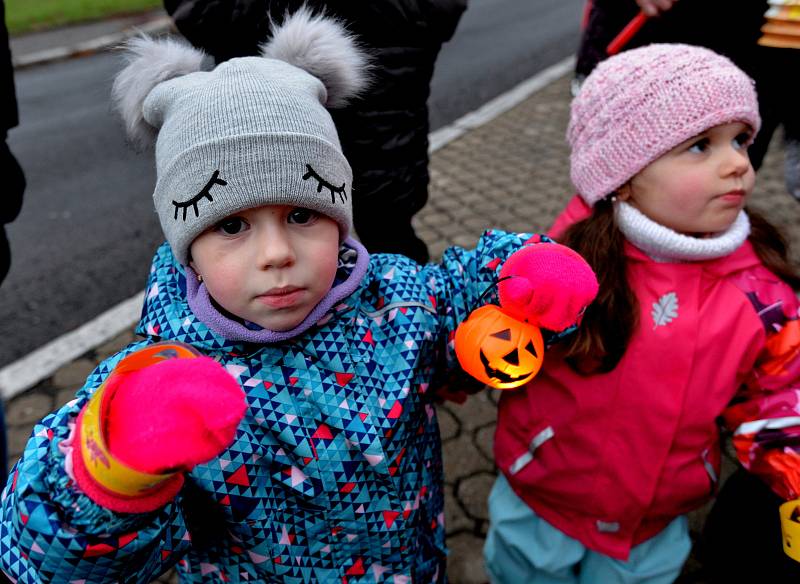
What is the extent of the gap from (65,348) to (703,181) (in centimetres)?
292

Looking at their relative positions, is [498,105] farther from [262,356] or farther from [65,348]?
[262,356]

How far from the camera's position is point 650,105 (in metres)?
1.52

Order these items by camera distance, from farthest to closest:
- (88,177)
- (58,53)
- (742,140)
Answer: (58,53) → (88,177) → (742,140)

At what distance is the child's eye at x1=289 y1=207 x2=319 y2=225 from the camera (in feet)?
4.03

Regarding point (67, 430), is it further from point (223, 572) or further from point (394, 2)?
point (394, 2)

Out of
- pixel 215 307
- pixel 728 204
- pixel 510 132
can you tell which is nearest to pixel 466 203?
pixel 510 132

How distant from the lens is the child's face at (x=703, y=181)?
1.50 m

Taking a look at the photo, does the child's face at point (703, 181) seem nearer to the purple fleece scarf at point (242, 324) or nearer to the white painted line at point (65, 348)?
the purple fleece scarf at point (242, 324)

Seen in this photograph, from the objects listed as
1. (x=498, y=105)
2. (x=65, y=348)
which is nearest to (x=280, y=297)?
(x=65, y=348)

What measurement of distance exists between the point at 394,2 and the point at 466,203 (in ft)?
9.22

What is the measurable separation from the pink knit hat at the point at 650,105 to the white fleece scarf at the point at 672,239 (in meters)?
0.09

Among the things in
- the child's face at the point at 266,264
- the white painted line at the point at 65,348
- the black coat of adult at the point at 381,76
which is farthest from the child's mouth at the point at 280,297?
the white painted line at the point at 65,348

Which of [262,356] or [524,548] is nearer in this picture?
[262,356]

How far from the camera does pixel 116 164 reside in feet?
18.6
